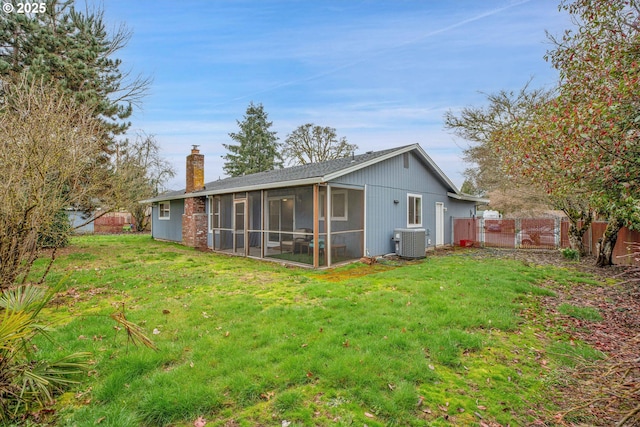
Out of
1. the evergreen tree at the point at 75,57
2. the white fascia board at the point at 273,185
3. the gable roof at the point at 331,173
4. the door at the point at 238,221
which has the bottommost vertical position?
the door at the point at 238,221

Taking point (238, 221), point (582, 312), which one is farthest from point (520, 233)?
point (238, 221)

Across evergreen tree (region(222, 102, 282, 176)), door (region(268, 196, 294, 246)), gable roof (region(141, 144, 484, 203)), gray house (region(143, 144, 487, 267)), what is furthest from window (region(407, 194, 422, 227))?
evergreen tree (region(222, 102, 282, 176))

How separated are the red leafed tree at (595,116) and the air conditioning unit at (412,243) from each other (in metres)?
5.15

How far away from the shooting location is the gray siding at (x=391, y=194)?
10.6m

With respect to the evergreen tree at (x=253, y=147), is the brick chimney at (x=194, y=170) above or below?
below

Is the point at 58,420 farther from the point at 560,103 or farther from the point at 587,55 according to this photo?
the point at 587,55

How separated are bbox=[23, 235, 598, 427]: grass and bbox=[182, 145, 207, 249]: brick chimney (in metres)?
7.29

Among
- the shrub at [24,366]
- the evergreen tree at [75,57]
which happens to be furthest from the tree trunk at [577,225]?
the evergreen tree at [75,57]

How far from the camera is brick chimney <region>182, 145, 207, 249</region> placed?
556 inches

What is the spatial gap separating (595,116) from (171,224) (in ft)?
59.6

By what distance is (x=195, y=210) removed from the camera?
14.3 meters

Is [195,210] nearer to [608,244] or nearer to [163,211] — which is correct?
[163,211]

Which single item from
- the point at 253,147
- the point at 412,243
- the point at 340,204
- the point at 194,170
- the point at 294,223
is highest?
the point at 253,147

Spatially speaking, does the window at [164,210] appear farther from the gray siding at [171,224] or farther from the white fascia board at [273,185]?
the white fascia board at [273,185]
